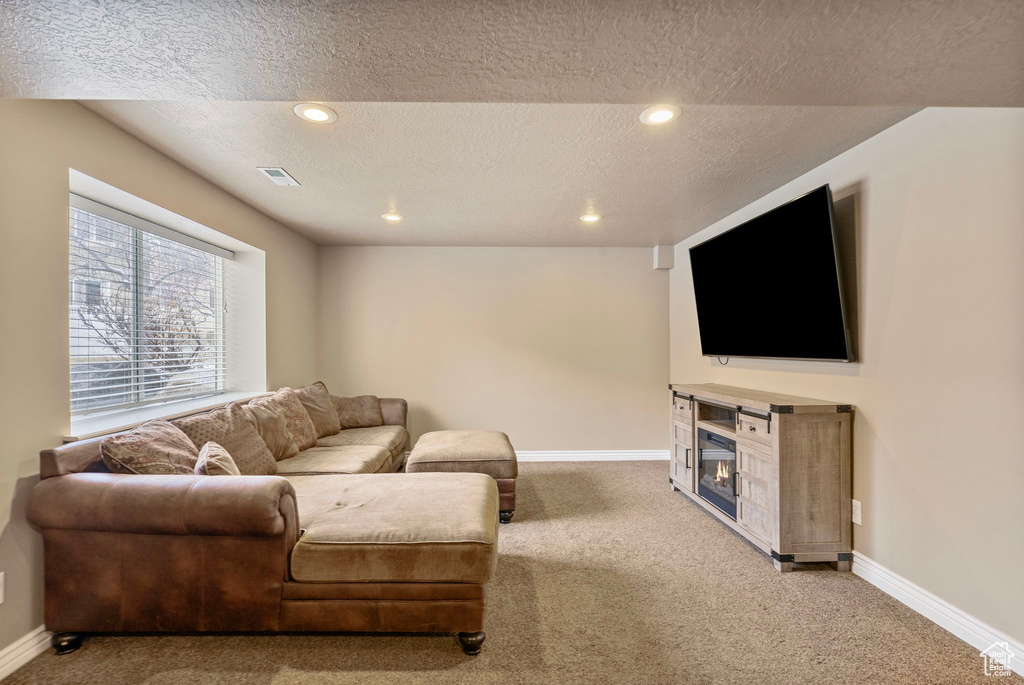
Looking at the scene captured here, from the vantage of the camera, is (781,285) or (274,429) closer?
(781,285)

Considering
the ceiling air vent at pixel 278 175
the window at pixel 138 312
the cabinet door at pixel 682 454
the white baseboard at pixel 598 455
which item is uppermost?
the ceiling air vent at pixel 278 175

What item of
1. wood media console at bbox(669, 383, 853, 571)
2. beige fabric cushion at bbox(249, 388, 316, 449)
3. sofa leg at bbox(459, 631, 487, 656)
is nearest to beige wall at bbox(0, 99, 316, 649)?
beige fabric cushion at bbox(249, 388, 316, 449)

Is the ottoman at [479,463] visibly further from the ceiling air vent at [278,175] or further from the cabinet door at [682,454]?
the ceiling air vent at [278,175]

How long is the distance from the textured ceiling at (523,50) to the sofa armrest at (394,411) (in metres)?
3.24

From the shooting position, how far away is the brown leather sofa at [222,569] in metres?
1.66

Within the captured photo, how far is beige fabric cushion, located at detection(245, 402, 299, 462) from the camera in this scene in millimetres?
2895

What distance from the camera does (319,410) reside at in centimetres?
377

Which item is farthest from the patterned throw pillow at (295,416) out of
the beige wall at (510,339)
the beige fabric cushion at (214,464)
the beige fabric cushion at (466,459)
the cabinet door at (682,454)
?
the cabinet door at (682,454)

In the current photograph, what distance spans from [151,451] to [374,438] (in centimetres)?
180

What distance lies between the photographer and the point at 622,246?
4773mm

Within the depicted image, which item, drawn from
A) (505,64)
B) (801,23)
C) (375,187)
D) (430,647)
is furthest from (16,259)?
(801,23)

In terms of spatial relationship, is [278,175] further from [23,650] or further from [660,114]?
[23,650]

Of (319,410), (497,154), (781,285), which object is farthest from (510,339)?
(781,285)

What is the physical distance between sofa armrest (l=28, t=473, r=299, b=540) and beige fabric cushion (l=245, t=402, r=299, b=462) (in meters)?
1.14
